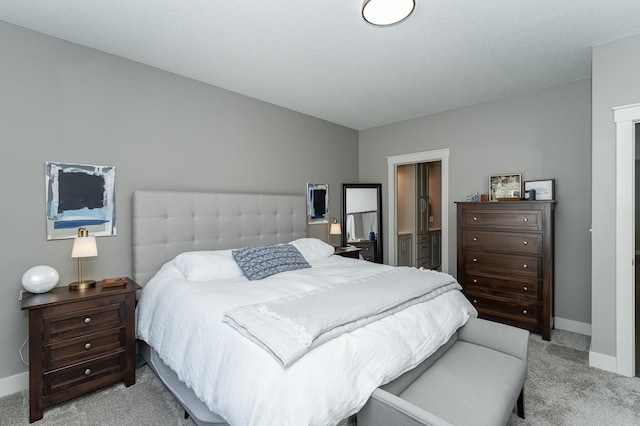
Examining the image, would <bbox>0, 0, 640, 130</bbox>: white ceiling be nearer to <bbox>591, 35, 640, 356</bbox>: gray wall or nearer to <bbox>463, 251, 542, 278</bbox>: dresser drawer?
<bbox>591, 35, 640, 356</bbox>: gray wall

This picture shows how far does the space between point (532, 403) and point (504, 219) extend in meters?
1.84

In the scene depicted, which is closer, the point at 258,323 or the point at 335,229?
the point at 258,323

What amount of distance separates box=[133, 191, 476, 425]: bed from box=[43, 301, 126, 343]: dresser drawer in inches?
8.0

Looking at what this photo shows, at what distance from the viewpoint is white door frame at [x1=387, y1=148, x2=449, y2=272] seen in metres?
4.29

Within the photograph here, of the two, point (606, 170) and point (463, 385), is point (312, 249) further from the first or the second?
point (606, 170)

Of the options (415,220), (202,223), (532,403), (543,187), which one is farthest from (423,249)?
(202,223)

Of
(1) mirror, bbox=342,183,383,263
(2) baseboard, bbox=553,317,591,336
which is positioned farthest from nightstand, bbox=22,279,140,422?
(2) baseboard, bbox=553,317,591,336

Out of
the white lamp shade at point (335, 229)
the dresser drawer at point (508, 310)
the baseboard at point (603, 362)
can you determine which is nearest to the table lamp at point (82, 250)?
the white lamp shade at point (335, 229)

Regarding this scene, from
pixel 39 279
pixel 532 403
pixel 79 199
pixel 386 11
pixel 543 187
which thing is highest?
pixel 386 11

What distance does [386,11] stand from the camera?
6.56 feet

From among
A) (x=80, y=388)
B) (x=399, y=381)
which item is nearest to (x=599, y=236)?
(x=399, y=381)

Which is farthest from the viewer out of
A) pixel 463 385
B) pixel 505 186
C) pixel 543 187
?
pixel 505 186

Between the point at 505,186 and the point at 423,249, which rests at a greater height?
the point at 505,186

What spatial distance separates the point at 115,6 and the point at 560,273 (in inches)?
188
